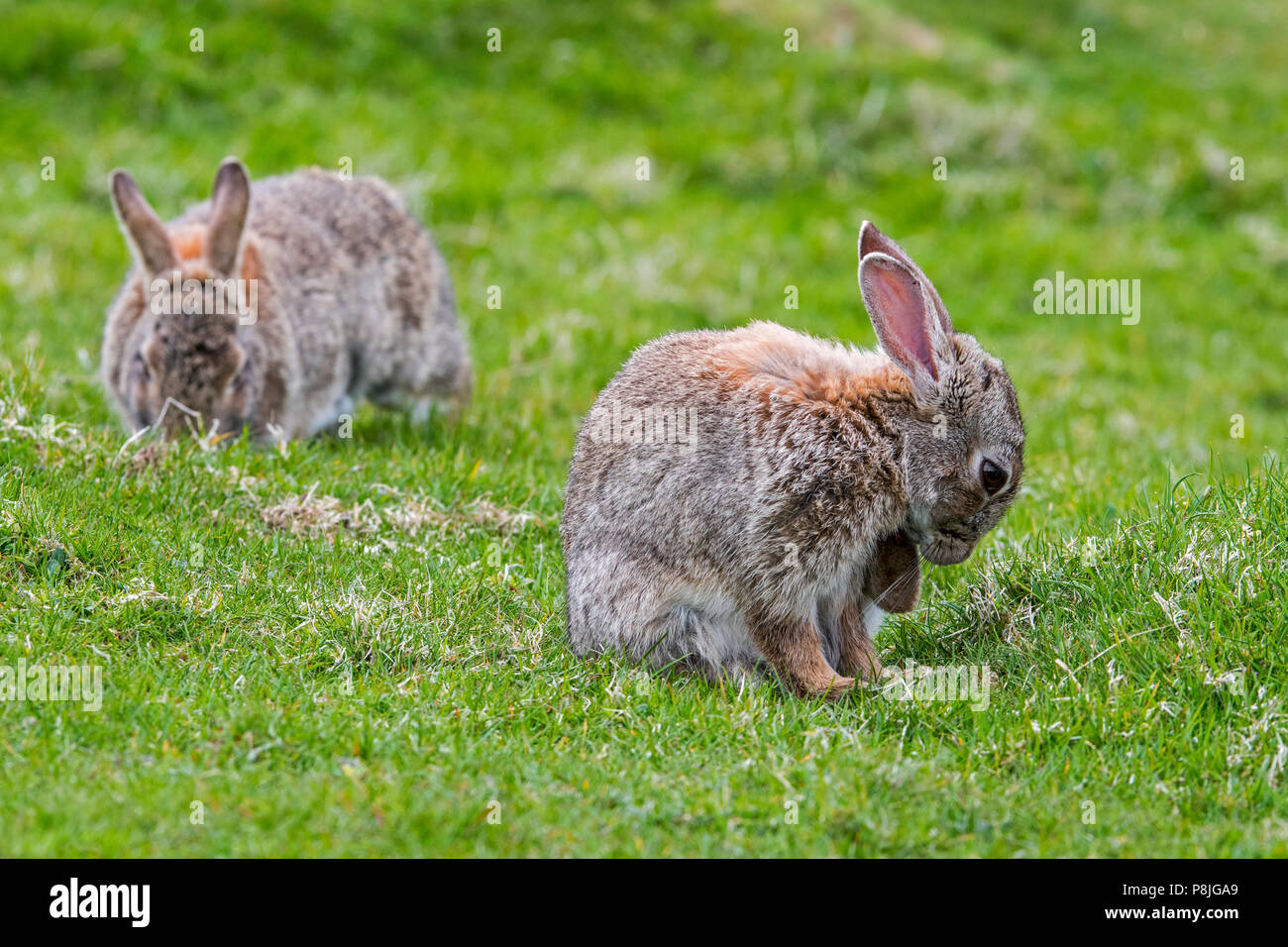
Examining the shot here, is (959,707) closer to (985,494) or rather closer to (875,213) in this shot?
(985,494)

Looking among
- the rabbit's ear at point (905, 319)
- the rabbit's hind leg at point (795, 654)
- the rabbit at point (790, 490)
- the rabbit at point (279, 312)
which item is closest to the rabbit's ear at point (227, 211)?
the rabbit at point (279, 312)

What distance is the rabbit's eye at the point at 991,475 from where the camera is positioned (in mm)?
6285

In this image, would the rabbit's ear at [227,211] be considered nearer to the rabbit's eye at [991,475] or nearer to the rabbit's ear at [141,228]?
the rabbit's ear at [141,228]

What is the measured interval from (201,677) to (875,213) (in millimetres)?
10929

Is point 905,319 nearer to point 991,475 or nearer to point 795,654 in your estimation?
point 991,475

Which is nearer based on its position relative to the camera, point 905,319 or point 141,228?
point 905,319

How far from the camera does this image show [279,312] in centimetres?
999

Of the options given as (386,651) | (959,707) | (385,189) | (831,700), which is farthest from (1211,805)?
(385,189)

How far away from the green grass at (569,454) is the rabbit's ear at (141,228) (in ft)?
3.23

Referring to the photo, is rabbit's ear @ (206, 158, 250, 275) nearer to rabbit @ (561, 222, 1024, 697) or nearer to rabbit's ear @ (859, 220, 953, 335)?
rabbit @ (561, 222, 1024, 697)

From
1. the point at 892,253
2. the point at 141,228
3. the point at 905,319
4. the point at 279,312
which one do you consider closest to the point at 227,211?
the point at 141,228

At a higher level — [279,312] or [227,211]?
[227,211]

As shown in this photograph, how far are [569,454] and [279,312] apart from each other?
2241 mm
